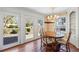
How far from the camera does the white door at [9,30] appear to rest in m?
2.28

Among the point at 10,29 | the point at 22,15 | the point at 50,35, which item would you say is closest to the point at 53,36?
the point at 50,35

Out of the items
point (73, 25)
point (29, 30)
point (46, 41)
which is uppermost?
point (73, 25)

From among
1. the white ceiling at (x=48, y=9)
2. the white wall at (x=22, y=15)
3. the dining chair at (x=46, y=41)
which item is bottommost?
the dining chair at (x=46, y=41)

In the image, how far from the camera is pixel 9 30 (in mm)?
2363

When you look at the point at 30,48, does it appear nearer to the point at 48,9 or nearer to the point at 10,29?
the point at 10,29

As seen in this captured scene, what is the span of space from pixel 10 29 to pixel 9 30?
0.03 meters

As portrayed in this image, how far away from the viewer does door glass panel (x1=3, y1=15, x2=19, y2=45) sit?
7.56ft

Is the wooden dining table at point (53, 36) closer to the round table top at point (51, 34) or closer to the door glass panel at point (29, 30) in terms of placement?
the round table top at point (51, 34)

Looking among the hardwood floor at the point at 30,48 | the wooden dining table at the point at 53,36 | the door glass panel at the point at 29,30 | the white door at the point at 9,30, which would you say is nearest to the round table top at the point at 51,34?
the wooden dining table at the point at 53,36

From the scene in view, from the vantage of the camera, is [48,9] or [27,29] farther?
[27,29]
